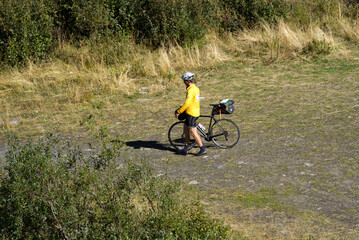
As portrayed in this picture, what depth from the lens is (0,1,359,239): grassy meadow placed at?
7.13 m

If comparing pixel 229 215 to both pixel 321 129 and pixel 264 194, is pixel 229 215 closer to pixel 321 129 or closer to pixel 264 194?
pixel 264 194

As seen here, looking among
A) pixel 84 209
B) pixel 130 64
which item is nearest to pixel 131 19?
pixel 130 64

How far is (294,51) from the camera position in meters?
17.0

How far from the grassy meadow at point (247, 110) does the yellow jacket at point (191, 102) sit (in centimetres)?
96

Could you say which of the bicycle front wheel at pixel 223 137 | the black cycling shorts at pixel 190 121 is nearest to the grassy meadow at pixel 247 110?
the bicycle front wheel at pixel 223 137

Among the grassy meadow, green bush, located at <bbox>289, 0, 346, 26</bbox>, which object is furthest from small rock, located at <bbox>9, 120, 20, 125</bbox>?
green bush, located at <bbox>289, 0, 346, 26</bbox>

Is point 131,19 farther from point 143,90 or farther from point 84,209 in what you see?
point 84,209

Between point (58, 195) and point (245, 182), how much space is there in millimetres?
3379

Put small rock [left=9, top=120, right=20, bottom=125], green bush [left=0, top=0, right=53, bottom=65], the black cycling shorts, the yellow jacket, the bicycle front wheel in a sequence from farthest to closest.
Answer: green bush [left=0, top=0, right=53, bottom=65] → small rock [left=9, top=120, right=20, bottom=125] → the bicycle front wheel → the black cycling shorts → the yellow jacket

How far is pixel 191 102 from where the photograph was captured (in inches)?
372

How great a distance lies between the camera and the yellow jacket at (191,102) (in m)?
9.38

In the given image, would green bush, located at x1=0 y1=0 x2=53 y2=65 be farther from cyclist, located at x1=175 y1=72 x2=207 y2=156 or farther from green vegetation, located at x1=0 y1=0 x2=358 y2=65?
cyclist, located at x1=175 y1=72 x2=207 y2=156

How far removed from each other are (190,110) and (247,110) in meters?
3.36

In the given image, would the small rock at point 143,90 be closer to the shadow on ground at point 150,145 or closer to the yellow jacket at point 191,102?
the shadow on ground at point 150,145
